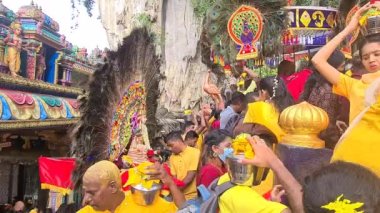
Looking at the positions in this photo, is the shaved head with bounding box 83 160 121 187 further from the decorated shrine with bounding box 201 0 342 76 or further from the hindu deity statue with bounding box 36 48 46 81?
the hindu deity statue with bounding box 36 48 46 81

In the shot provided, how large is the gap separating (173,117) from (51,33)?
372 centimetres

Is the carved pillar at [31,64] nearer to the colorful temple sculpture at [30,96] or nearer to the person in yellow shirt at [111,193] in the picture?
the colorful temple sculpture at [30,96]

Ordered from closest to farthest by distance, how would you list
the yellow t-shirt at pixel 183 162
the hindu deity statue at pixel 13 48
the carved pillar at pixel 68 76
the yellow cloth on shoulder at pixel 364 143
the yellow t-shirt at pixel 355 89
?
1. the yellow cloth on shoulder at pixel 364 143
2. the yellow t-shirt at pixel 355 89
3. the yellow t-shirt at pixel 183 162
4. the hindu deity statue at pixel 13 48
5. the carved pillar at pixel 68 76

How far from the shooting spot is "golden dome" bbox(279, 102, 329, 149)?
1819 millimetres

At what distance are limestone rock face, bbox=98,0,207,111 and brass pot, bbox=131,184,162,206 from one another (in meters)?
10.7

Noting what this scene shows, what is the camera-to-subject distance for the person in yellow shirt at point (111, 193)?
7.66 ft

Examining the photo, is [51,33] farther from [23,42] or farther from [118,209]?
[118,209]

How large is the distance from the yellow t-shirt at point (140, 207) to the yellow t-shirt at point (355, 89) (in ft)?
3.38

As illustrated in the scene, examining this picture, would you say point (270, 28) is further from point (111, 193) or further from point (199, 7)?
point (199, 7)

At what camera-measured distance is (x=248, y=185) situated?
164 cm

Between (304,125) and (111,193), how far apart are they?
1.03 metres

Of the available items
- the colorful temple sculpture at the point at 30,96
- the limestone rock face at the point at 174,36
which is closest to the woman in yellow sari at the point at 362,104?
the colorful temple sculpture at the point at 30,96

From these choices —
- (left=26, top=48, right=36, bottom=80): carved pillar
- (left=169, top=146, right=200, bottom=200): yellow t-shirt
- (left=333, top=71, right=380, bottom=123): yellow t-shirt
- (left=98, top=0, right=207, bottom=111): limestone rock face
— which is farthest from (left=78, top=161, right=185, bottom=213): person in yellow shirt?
(left=98, top=0, right=207, bottom=111): limestone rock face

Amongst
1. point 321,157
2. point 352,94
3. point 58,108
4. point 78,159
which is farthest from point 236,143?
point 58,108
